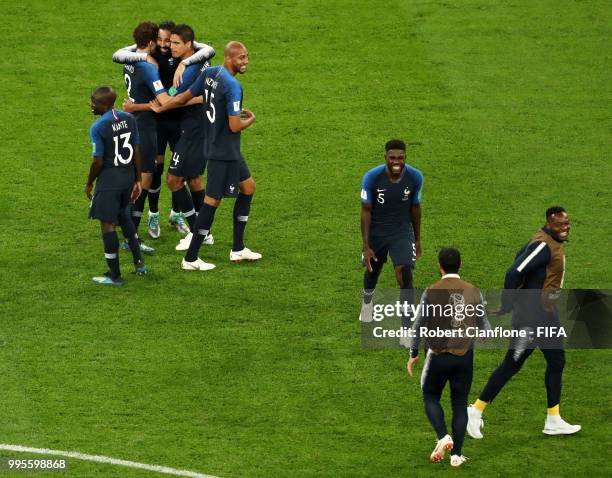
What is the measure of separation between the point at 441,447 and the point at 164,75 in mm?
7017

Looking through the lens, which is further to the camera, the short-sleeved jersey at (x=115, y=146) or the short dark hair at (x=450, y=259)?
the short-sleeved jersey at (x=115, y=146)

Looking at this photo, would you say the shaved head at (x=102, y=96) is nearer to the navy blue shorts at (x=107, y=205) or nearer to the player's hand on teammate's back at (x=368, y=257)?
the navy blue shorts at (x=107, y=205)

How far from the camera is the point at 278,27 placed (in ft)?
77.4

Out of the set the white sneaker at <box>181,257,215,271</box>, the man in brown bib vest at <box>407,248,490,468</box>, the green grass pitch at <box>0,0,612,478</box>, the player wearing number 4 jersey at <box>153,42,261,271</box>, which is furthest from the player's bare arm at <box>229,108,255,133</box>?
the man in brown bib vest at <box>407,248,490,468</box>

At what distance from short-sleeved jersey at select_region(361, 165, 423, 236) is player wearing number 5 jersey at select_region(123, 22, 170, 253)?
3.57 m

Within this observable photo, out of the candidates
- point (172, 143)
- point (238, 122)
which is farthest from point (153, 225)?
point (238, 122)

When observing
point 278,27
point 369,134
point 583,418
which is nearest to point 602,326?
point 583,418

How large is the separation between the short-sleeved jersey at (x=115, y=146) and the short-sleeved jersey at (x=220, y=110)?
0.89 m

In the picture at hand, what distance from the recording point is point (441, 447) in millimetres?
11969

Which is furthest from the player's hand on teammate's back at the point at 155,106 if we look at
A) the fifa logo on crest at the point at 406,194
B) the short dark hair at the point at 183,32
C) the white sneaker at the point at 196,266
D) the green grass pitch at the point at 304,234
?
the fifa logo on crest at the point at 406,194

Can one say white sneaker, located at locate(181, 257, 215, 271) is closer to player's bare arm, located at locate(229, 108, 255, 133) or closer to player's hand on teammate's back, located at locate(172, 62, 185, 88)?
player's bare arm, located at locate(229, 108, 255, 133)

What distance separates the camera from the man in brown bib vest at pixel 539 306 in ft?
41.0

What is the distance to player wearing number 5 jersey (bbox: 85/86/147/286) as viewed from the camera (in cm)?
1514

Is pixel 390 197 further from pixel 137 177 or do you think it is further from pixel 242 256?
pixel 137 177
